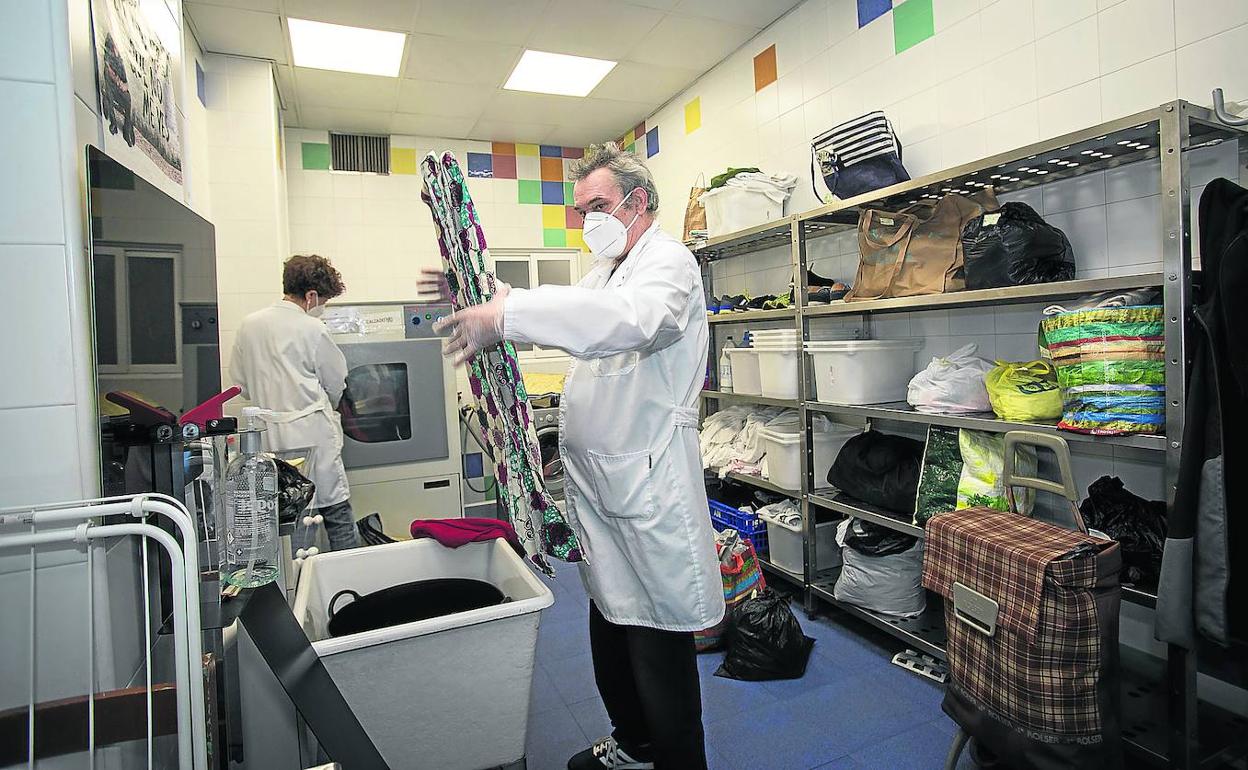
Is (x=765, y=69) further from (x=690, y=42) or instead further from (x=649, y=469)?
(x=649, y=469)

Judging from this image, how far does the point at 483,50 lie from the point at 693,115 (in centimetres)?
142

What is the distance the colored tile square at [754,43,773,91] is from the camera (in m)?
3.68

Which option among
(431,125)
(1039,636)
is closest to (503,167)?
(431,125)

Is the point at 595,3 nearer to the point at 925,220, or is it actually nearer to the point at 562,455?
the point at 925,220

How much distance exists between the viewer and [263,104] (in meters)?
3.87

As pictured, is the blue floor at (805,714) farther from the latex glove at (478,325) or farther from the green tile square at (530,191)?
the green tile square at (530,191)

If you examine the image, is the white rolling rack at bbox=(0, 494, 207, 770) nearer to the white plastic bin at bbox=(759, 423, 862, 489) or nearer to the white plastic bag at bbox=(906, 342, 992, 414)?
the white plastic bag at bbox=(906, 342, 992, 414)

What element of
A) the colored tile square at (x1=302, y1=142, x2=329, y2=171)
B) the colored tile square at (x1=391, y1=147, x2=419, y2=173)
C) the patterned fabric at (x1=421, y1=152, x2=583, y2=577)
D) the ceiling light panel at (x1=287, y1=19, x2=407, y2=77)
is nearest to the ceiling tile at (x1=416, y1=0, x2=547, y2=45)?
the ceiling light panel at (x1=287, y1=19, x2=407, y2=77)

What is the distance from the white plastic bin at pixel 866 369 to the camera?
8.95 feet

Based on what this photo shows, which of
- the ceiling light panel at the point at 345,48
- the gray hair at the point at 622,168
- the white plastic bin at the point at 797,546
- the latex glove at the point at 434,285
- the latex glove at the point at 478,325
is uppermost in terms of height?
the ceiling light panel at the point at 345,48

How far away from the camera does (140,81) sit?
129cm

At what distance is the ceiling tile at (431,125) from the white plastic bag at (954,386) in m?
3.82

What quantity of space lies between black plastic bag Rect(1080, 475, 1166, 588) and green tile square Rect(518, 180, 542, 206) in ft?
15.0

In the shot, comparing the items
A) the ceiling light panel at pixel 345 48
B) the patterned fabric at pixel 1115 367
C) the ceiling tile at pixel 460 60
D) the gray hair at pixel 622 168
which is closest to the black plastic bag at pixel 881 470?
the patterned fabric at pixel 1115 367
